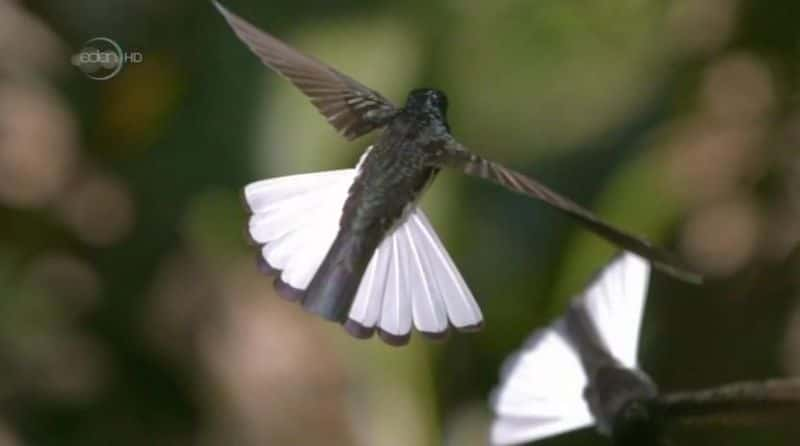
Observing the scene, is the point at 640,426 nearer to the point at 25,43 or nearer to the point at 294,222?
the point at 294,222

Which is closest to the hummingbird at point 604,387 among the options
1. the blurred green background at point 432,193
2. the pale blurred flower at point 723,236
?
the blurred green background at point 432,193

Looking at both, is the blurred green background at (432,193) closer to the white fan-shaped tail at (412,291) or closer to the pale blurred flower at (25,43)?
the pale blurred flower at (25,43)

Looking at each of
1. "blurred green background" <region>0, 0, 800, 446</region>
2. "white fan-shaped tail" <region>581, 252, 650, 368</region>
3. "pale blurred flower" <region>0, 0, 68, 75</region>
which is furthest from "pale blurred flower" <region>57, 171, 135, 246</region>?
"white fan-shaped tail" <region>581, 252, 650, 368</region>

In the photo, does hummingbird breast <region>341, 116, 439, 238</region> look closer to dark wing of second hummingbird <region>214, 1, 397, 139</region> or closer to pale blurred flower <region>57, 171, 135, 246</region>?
dark wing of second hummingbird <region>214, 1, 397, 139</region>

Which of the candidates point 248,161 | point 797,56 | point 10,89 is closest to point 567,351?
point 248,161

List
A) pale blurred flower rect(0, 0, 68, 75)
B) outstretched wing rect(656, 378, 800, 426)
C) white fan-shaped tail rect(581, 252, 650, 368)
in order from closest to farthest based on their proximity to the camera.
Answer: outstretched wing rect(656, 378, 800, 426) → white fan-shaped tail rect(581, 252, 650, 368) → pale blurred flower rect(0, 0, 68, 75)

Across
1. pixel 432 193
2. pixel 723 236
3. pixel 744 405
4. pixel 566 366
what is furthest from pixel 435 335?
pixel 723 236
